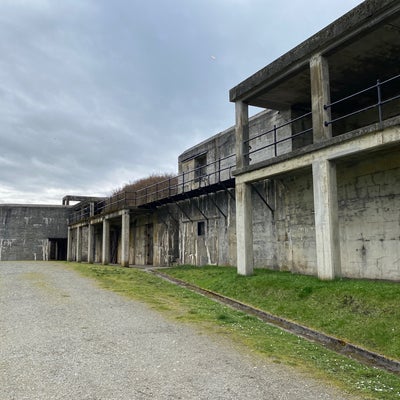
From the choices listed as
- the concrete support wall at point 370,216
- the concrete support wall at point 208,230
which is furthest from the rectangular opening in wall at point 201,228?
the concrete support wall at point 370,216

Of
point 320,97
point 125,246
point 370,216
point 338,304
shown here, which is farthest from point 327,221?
point 125,246

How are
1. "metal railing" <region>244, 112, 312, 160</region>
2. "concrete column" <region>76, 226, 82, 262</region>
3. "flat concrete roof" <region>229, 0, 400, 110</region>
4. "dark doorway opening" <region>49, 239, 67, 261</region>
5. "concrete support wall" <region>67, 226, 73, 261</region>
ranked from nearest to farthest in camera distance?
"flat concrete roof" <region>229, 0, 400, 110</region>, "metal railing" <region>244, 112, 312, 160</region>, "concrete column" <region>76, 226, 82, 262</region>, "concrete support wall" <region>67, 226, 73, 261</region>, "dark doorway opening" <region>49, 239, 67, 261</region>

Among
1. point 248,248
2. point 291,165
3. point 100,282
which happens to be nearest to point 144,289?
point 100,282

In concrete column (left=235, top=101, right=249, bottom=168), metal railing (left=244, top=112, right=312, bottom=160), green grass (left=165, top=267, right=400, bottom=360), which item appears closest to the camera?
green grass (left=165, top=267, right=400, bottom=360)

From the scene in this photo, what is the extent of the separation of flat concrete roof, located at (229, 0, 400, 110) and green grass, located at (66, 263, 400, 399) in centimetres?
529

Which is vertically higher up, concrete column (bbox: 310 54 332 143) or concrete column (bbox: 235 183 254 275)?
concrete column (bbox: 310 54 332 143)

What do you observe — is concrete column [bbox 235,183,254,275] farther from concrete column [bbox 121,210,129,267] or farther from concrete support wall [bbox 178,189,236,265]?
concrete column [bbox 121,210,129,267]

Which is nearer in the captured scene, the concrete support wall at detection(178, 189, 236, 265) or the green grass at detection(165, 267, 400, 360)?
the green grass at detection(165, 267, 400, 360)

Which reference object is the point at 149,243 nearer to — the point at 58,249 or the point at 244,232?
the point at 244,232

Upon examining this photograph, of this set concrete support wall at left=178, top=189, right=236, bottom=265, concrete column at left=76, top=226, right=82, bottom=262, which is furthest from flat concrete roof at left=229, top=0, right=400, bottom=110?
concrete column at left=76, top=226, right=82, bottom=262

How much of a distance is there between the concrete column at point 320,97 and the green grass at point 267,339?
137 inches

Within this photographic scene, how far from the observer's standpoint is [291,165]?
10047 mm

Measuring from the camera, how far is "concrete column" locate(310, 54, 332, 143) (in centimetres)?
927

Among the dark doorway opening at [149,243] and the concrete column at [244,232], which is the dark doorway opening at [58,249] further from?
the concrete column at [244,232]
